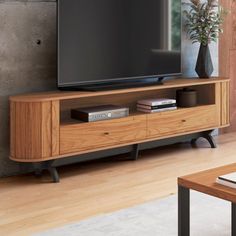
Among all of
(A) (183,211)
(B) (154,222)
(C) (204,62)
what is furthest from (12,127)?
(C) (204,62)

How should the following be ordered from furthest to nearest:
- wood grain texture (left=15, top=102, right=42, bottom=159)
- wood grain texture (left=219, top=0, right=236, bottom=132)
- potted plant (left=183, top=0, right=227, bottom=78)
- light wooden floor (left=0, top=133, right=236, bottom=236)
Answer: wood grain texture (left=219, top=0, right=236, bottom=132) < potted plant (left=183, top=0, right=227, bottom=78) < wood grain texture (left=15, top=102, right=42, bottom=159) < light wooden floor (left=0, top=133, right=236, bottom=236)

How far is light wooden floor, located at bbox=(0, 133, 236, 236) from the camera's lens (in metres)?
3.28

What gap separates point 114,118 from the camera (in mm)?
4312

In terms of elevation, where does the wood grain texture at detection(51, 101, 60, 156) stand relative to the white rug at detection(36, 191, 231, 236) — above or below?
above

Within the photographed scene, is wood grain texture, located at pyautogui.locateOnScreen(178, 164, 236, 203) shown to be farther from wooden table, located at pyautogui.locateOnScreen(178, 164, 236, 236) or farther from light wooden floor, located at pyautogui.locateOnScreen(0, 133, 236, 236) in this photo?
light wooden floor, located at pyautogui.locateOnScreen(0, 133, 236, 236)

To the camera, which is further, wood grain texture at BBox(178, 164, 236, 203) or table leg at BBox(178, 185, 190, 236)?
table leg at BBox(178, 185, 190, 236)

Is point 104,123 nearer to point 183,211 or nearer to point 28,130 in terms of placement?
point 28,130

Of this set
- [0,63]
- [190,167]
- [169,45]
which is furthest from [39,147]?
[169,45]

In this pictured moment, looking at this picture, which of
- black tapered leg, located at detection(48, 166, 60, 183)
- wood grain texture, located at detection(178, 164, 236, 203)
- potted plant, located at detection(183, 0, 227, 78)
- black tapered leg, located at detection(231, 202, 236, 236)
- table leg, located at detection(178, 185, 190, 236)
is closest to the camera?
wood grain texture, located at detection(178, 164, 236, 203)

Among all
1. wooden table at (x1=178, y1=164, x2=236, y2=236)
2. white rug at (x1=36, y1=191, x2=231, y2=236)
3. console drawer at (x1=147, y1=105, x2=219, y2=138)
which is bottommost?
white rug at (x1=36, y1=191, x2=231, y2=236)

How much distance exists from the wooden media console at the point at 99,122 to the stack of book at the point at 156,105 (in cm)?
5

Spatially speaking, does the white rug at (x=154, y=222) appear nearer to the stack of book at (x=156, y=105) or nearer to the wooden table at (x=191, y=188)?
the wooden table at (x=191, y=188)

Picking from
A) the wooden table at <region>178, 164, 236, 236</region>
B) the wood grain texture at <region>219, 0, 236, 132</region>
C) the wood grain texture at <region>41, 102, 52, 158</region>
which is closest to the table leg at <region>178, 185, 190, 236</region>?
the wooden table at <region>178, 164, 236, 236</region>

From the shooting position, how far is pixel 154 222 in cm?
314
